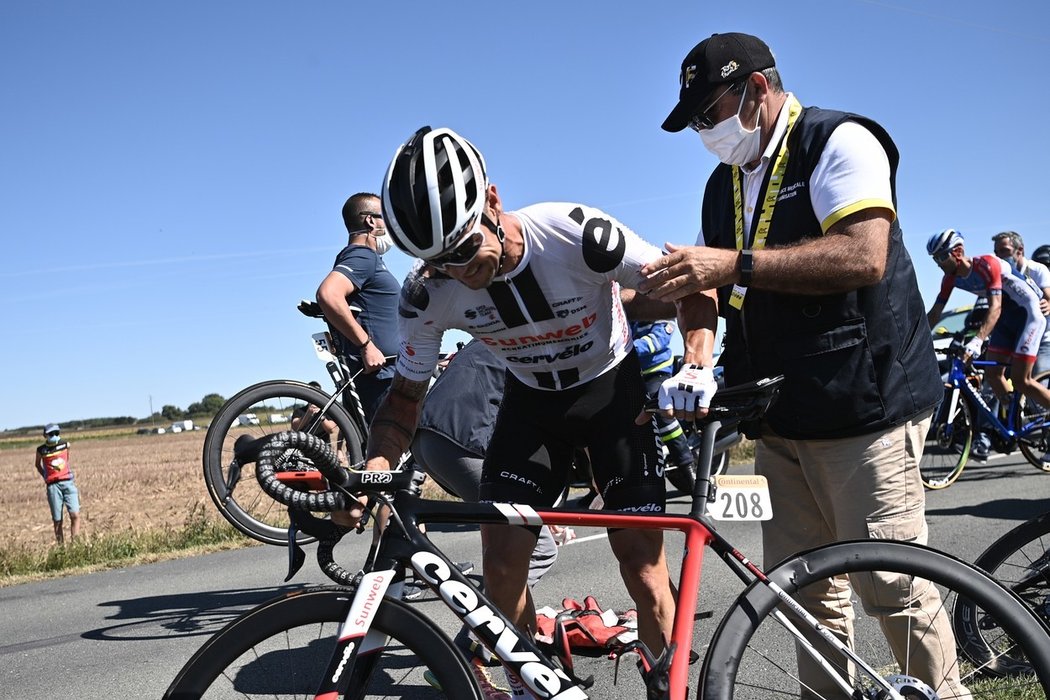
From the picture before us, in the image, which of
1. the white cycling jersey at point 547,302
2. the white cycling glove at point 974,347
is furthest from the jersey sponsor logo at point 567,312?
the white cycling glove at point 974,347

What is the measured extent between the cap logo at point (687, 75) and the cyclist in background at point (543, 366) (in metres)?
0.53

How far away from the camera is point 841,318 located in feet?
9.74

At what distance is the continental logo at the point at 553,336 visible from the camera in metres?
3.32

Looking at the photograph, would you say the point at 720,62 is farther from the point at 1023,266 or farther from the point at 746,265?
the point at 1023,266

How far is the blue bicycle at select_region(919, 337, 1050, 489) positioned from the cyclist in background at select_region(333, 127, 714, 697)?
717cm

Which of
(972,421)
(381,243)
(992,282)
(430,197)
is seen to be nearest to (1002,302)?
(992,282)

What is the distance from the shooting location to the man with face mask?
2834mm

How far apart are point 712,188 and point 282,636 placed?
2234mm

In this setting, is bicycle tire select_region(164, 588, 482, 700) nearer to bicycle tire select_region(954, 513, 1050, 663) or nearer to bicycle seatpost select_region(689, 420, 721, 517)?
bicycle seatpost select_region(689, 420, 721, 517)

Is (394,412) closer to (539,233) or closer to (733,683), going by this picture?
(539,233)

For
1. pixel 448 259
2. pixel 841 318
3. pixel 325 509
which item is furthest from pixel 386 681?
pixel 841 318

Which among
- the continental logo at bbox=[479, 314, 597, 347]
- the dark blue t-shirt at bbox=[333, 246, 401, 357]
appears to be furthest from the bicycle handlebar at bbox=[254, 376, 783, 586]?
the dark blue t-shirt at bbox=[333, 246, 401, 357]

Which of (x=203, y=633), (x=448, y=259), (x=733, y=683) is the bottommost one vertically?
(x=203, y=633)

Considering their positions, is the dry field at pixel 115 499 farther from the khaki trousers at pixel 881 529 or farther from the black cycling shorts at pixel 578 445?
the khaki trousers at pixel 881 529
